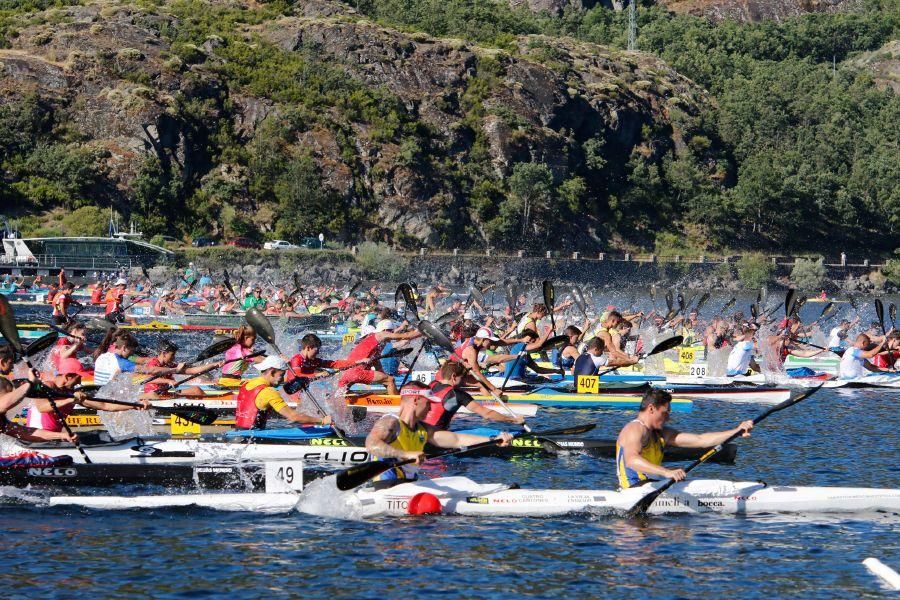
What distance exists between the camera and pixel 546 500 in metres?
17.0

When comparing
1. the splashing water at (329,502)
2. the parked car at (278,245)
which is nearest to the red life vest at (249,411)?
the splashing water at (329,502)

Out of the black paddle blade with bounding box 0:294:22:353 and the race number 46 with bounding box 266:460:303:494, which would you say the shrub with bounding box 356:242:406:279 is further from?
the race number 46 with bounding box 266:460:303:494

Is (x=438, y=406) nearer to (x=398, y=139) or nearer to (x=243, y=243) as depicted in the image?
(x=243, y=243)

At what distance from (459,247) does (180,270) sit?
115 ft

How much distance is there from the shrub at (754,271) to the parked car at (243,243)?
53.3m

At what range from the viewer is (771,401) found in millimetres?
29625

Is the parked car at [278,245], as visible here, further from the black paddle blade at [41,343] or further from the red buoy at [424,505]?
the red buoy at [424,505]

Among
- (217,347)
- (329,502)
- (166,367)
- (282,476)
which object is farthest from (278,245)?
(329,502)

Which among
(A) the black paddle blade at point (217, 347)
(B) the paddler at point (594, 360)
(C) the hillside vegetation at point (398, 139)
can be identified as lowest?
(B) the paddler at point (594, 360)

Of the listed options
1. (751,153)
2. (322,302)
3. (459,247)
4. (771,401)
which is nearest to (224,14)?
(459,247)

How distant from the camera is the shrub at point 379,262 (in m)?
113

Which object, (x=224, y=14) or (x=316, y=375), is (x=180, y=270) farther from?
(x=316, y=375)

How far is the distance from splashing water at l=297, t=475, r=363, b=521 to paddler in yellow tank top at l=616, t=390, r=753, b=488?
3.79m

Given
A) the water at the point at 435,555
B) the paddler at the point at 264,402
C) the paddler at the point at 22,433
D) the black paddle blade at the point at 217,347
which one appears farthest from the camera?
the black paddle blade at the point at 217,347
